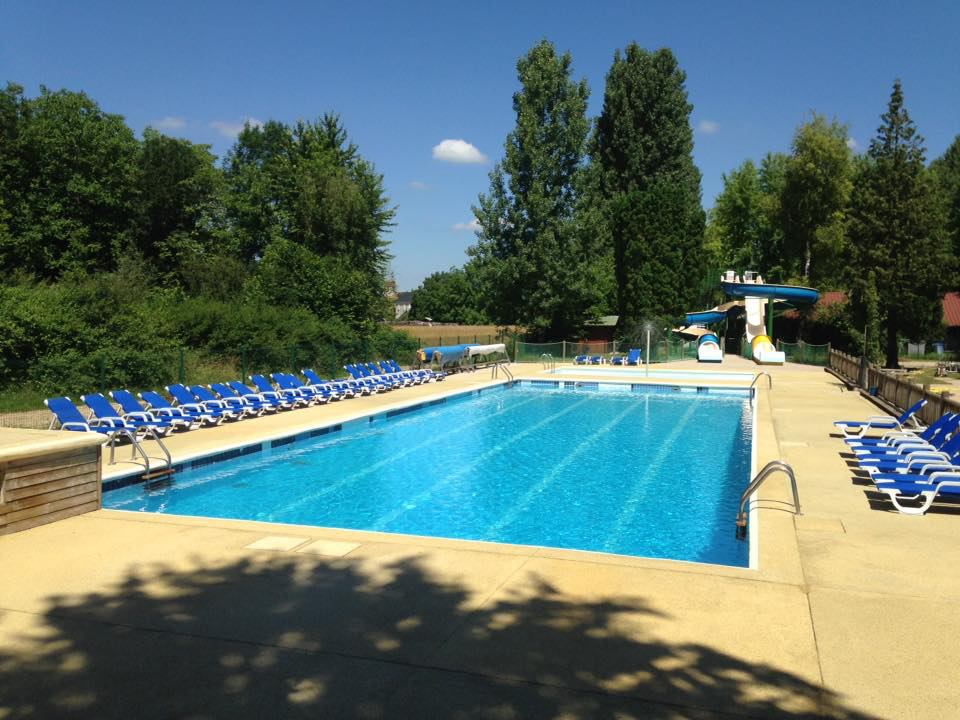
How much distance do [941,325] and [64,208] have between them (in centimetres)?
4345

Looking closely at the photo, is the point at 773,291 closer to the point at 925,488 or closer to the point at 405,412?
the point at 405,412

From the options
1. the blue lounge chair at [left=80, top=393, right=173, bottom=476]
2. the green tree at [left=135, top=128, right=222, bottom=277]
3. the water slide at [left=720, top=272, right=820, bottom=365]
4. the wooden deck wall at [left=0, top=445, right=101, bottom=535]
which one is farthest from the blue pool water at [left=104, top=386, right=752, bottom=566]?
the green tree at [left=135, top=128, right=222, bottom=277]

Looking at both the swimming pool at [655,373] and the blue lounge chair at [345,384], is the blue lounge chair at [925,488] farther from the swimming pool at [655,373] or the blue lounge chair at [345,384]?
the swimming pool at [655,373]

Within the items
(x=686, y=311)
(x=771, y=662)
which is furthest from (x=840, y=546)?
(x=686, y=311)

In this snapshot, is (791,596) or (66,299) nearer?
(791,596)

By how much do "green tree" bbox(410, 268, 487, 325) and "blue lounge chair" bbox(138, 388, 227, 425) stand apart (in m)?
75.8

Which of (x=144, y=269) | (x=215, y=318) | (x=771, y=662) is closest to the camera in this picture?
Result: (x=771, y=662)

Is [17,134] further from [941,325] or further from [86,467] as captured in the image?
[941,325]

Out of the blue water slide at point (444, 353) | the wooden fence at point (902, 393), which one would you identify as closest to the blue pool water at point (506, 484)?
the wooden fence at point (902, 393)

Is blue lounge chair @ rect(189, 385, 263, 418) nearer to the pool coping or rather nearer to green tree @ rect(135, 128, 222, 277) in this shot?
the pool coping

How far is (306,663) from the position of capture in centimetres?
426

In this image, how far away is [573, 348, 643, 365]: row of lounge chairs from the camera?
111 ft

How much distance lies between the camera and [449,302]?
359 feet

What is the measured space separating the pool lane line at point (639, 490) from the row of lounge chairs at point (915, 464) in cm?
298
